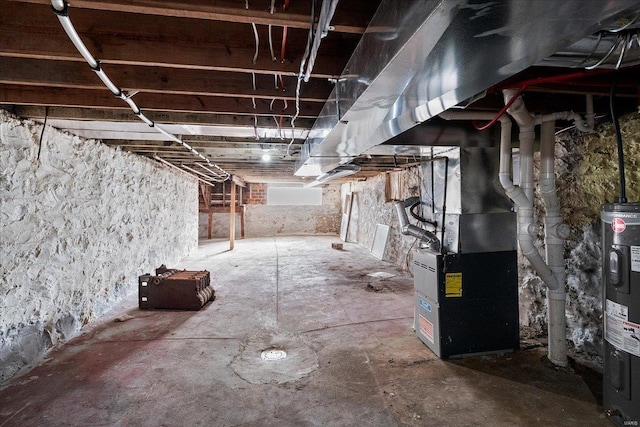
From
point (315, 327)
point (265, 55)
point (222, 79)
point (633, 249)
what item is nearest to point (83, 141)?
point (222, 79)

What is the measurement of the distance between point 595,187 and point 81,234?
412 centimetres

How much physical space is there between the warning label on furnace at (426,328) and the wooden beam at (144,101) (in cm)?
180

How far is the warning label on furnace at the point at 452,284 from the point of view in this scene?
2.23 m

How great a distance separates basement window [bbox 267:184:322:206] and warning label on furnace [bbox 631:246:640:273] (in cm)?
929

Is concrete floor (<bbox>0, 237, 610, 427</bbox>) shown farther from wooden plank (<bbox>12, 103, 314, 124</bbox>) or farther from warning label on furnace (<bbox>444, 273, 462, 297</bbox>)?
wooden plank (<bbox>12, 103, 314, 124</bbox>)

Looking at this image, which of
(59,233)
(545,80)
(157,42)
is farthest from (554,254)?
(59,233)

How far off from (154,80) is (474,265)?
240 centimetres

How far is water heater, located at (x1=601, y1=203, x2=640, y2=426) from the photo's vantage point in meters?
1.40

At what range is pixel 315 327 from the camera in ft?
9.21

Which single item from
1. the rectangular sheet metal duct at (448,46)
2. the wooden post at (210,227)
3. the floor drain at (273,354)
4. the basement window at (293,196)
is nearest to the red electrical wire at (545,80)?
the rectangular sheet metal duct at (448,46)

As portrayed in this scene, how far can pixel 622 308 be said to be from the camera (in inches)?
57.1

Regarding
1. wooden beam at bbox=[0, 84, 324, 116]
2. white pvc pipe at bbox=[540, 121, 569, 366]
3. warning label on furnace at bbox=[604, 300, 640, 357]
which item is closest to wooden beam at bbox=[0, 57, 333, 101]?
wooden beam at bbox=[0, 84, 324, 116]

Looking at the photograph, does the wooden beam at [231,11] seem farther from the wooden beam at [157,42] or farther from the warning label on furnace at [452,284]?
the warning label on furnace at [452,284]

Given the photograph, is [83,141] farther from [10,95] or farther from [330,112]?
[330,112]
